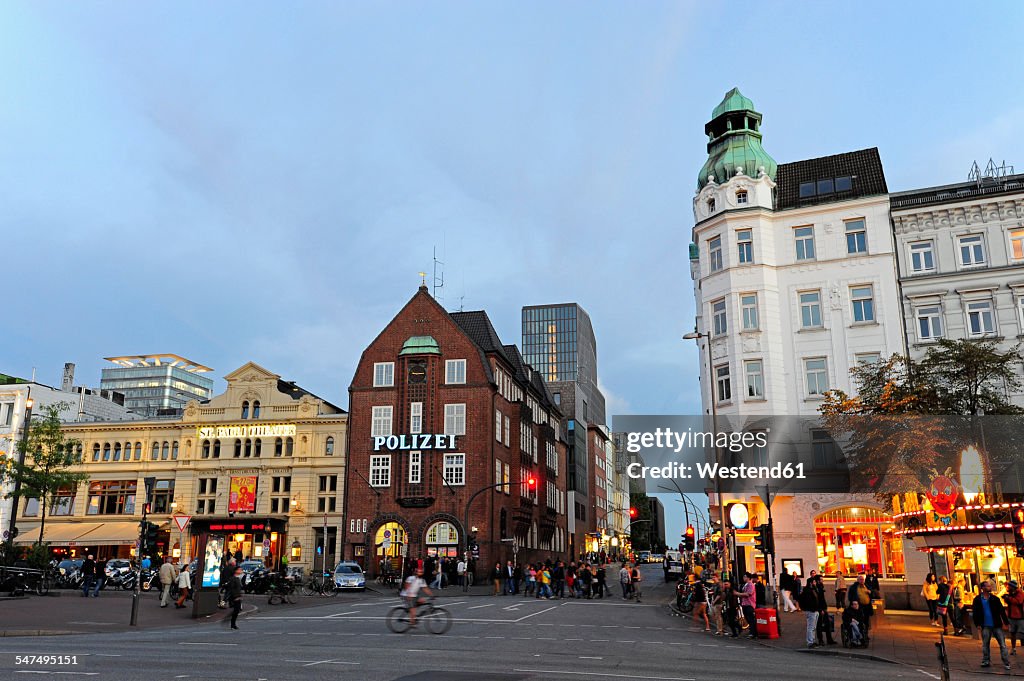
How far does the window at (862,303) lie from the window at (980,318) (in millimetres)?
4162

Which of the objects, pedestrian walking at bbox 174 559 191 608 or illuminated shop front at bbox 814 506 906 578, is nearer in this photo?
pedestrian walking at bbox 174 559 191 608

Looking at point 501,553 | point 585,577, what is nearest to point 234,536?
point 501,553

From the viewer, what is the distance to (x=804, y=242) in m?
41.9

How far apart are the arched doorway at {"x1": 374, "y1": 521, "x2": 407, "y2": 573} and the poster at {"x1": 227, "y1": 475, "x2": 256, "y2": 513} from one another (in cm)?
1188

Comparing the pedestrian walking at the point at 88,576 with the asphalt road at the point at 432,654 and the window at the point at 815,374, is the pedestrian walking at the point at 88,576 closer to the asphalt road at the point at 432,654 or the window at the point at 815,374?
the asphalt road at the point at 432,654

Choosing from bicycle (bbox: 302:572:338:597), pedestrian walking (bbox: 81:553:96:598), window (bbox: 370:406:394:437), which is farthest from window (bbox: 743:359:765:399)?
pedestrian walking (bbox: 81:553:96:598)

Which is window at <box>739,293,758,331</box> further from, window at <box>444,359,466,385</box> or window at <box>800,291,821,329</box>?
window at <box>444,359,466,385</box>

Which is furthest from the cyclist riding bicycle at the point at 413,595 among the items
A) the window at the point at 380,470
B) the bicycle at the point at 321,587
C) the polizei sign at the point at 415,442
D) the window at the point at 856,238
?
the window at the point at 380,470

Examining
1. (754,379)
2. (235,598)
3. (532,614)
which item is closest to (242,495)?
(532,614)

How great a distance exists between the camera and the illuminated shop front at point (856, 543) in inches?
1453

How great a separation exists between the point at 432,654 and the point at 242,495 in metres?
50.2

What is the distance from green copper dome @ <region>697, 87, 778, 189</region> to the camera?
43.6 meters

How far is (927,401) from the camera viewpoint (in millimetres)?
29500

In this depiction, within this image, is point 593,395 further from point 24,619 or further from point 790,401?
point 24,619
